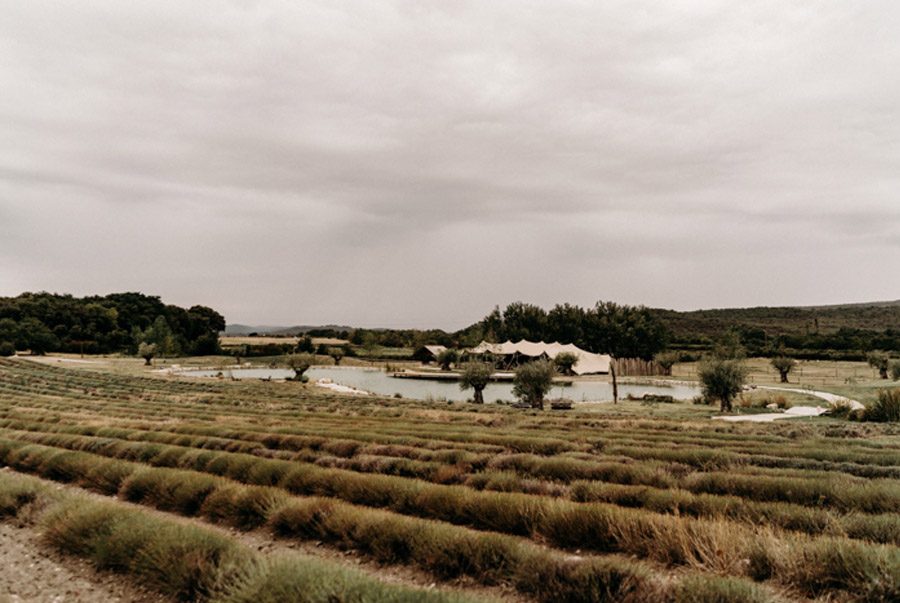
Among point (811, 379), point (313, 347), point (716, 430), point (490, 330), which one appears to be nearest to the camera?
point (716, 430)

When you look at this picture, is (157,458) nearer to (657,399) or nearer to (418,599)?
(418,599)

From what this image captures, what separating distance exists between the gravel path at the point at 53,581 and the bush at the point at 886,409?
105ft

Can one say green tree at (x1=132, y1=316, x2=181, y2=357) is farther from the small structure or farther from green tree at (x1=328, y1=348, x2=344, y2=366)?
the small structure

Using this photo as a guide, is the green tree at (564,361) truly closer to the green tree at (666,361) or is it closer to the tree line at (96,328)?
the green tree at (666,361)

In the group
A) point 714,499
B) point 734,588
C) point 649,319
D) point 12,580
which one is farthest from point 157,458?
point 649,319

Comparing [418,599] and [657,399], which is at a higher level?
[418,599]

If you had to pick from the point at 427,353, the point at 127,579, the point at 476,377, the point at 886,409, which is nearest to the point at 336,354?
the point at 427,353

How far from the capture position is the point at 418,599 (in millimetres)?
4773

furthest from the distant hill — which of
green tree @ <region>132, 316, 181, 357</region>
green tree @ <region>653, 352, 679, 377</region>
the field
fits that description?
the field

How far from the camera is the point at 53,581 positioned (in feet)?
21.5

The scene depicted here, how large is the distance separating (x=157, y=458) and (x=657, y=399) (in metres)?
41.0

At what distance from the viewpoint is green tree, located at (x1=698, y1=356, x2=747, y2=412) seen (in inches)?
1431

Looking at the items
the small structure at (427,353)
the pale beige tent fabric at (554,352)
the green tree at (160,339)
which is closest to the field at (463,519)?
the pale beige tent fabric at (554,352)

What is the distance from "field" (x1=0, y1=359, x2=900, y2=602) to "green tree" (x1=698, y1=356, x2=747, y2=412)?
68.1 ft
